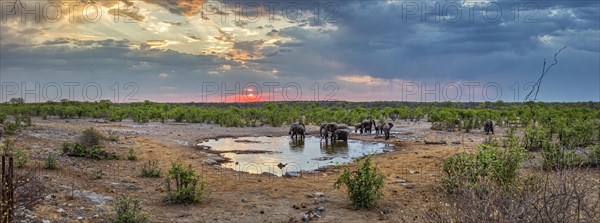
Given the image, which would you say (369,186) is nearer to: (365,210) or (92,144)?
(365,210)

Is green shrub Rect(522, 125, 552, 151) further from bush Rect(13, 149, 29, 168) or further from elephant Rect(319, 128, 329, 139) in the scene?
bush Rect(13, 149, 29, 168)

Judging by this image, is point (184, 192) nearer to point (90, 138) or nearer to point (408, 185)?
point (408, 185)

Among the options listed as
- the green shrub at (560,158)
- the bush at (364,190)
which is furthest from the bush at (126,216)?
the green shrub at (560,158)

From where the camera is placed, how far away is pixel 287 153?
2216 cm

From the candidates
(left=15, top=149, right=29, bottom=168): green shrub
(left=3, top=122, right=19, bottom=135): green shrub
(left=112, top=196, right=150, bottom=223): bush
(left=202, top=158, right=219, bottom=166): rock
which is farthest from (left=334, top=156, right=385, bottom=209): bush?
(left=3, top=122, right=19, bottom=135): green shrub

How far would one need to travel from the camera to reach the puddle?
692 inches

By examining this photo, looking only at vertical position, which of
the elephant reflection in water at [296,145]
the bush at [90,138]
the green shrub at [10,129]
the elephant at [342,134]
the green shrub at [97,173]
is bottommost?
the elephant reflection in water at [296,145]

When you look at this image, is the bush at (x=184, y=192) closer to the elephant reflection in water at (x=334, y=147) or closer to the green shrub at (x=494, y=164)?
the green shrub at (x=494, y=164)

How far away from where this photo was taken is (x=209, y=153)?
2105 cm

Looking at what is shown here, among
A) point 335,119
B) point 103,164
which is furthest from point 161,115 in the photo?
point 103,164

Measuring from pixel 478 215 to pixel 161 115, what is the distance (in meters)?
46.7

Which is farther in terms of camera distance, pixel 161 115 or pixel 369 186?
pixel 161 115

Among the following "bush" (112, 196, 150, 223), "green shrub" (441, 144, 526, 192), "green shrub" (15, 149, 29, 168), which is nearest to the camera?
"bush" (112, 196, 150, 223)

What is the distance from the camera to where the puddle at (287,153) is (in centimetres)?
1758
